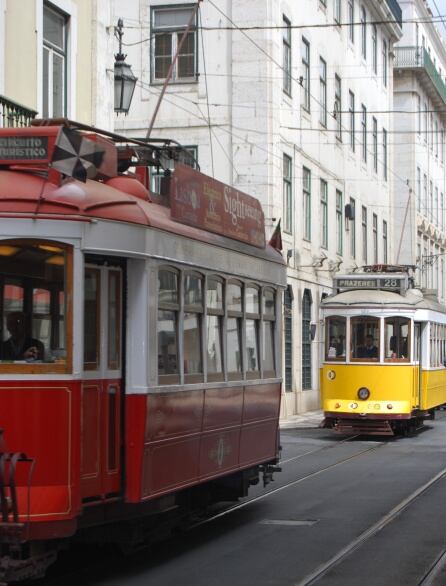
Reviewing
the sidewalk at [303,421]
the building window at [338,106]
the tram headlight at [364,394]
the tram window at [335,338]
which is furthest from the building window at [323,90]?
the tram headlight at [364,394]

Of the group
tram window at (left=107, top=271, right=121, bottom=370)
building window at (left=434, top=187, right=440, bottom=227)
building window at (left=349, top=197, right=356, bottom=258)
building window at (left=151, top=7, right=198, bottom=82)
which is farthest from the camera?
building window at (left=434, top=187, right=440, bottom=227)

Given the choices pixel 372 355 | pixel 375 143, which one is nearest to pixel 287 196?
pixel 372 355

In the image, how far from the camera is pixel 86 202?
8.34 m

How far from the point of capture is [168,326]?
9.44 meters

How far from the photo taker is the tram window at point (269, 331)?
12.2 m

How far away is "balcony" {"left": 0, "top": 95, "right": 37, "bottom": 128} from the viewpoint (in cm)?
1576

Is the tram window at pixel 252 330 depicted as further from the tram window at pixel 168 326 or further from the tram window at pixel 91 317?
the tram window at pixel 91 317

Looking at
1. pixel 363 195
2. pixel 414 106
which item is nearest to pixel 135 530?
pixel 363 195

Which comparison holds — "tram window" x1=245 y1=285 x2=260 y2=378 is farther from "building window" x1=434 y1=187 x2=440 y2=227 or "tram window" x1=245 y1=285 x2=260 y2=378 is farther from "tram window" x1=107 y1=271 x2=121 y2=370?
"building window" x1=434 y1=187 x2=440 y2=227

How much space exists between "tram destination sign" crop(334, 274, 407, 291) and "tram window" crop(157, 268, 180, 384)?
1524 cm

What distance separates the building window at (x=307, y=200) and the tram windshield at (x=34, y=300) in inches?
1034

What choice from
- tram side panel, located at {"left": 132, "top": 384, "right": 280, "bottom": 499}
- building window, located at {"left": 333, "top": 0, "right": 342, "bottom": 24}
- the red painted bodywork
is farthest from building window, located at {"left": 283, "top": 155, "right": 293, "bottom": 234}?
the red painted bodywork

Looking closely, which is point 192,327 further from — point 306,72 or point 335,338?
point 306,72

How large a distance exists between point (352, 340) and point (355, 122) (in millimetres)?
19692
